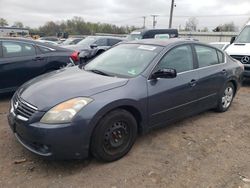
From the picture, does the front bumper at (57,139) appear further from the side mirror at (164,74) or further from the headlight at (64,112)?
the side mirror at (164,74)

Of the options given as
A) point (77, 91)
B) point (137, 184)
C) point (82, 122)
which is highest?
point (77, 91)

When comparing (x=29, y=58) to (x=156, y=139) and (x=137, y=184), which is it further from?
(x=137, y=184)

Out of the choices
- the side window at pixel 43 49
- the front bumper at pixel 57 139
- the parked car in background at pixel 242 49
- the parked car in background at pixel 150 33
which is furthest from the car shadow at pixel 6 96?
the parked car in background at pixel 150 33

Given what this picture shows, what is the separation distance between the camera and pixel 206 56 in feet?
15.8

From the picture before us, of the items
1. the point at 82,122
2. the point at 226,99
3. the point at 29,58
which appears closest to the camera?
the point at 82,122

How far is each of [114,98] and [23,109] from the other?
42.5 inches

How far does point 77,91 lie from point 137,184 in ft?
4.15

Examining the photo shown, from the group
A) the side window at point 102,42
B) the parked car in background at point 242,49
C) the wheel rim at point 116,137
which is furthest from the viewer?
the side window at point 102,42

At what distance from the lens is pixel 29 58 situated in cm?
585

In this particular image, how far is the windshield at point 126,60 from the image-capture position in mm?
3773

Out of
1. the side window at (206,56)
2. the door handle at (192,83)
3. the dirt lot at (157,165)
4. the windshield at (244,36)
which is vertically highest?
the windshield at (244,36)

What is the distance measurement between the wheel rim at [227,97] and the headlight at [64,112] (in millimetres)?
3396

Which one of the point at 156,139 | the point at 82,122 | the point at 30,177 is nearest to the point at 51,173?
the point at 30,177

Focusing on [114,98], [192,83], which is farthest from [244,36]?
[114,98]
